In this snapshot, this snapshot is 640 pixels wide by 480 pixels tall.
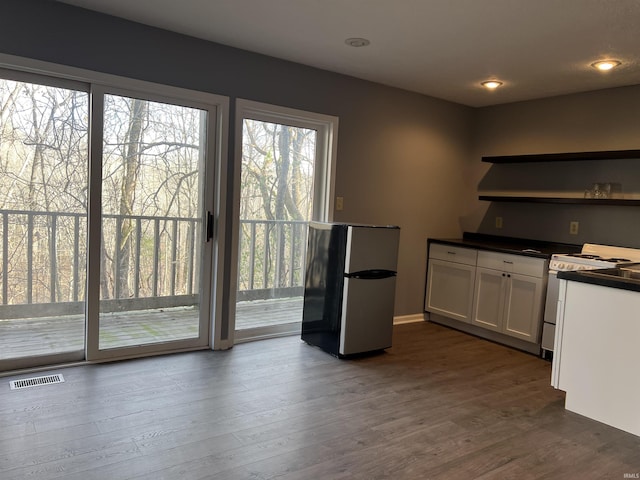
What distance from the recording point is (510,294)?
4047mm

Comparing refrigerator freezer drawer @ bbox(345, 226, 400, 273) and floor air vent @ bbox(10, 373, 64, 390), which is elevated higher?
refrigerator freezer drawer @ bbox(345, 226, 400, 273)

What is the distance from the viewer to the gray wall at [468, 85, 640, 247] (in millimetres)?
3895

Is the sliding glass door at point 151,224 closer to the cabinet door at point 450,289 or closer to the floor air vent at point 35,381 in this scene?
the floor air vent at point 35,381

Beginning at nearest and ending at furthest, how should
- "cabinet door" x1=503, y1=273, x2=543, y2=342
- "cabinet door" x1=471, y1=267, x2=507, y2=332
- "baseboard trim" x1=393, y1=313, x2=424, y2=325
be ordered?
"cabinet door" x1=503, y1=273, x2=543, y2=342 < "cabinet door" x1=471, y1=267, x2=507, y2=332 < "baseboard trim" x1=393, y1=313, x2=424, y2=325

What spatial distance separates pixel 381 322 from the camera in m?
3.71

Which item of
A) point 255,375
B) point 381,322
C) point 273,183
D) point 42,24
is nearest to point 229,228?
point 273,183

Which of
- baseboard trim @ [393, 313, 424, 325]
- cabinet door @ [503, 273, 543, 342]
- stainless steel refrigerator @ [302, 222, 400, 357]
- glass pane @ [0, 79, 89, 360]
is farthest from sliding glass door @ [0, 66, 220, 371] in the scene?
cabinet door @ [503, 273, 543, 342]

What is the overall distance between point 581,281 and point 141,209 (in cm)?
286

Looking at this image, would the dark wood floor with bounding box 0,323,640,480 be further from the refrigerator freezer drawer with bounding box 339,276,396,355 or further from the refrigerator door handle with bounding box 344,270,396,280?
the refrigerator door handle with bounding box 344,270,396,280

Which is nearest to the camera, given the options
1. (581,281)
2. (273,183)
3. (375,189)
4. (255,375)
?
(581,281)

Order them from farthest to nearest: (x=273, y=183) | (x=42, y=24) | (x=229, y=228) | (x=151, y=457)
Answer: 1. (x=273, y=183)
2. (x=229, y=228)
3. (x=42, y=24)
4. (x=151, y=457)

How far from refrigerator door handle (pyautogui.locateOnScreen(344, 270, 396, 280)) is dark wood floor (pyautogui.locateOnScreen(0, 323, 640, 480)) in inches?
25.5

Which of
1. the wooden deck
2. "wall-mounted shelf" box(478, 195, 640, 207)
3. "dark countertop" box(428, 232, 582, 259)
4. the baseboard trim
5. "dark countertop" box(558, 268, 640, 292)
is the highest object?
"wall-mounted shelf" box(478, 195, 640, 207)

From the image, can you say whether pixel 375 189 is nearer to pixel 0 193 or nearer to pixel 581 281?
pixel 581 281
